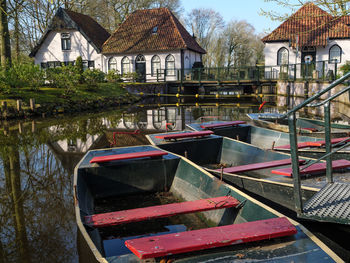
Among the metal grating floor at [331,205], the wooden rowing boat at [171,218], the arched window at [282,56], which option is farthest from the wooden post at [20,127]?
the arched window at [282,56]

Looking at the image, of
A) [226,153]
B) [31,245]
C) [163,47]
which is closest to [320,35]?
[163,47]

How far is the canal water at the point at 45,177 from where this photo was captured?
16.7ft

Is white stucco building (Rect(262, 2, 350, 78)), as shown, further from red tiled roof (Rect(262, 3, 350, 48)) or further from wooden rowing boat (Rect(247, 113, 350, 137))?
wooden rowing boat (Rect(247, 113, 350, 137))

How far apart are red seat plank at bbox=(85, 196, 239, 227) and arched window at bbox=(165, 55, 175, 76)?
31063mm

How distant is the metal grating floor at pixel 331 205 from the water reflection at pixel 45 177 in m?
3.06

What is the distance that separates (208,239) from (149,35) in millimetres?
34727

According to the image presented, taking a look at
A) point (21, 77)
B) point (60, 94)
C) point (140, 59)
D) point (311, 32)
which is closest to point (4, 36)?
point (21, 77)

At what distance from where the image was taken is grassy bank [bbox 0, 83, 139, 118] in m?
20.1

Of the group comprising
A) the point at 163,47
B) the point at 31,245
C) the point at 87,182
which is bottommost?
the point at 31,245

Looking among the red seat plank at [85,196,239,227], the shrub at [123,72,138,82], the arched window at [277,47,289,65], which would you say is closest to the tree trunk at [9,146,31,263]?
the red seat plank at [85,196,239,227]

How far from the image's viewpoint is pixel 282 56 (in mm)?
32875

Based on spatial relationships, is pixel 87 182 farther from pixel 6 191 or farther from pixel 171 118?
pixel 171 118

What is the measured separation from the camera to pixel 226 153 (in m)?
8.63

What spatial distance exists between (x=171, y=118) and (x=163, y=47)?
1657cm
